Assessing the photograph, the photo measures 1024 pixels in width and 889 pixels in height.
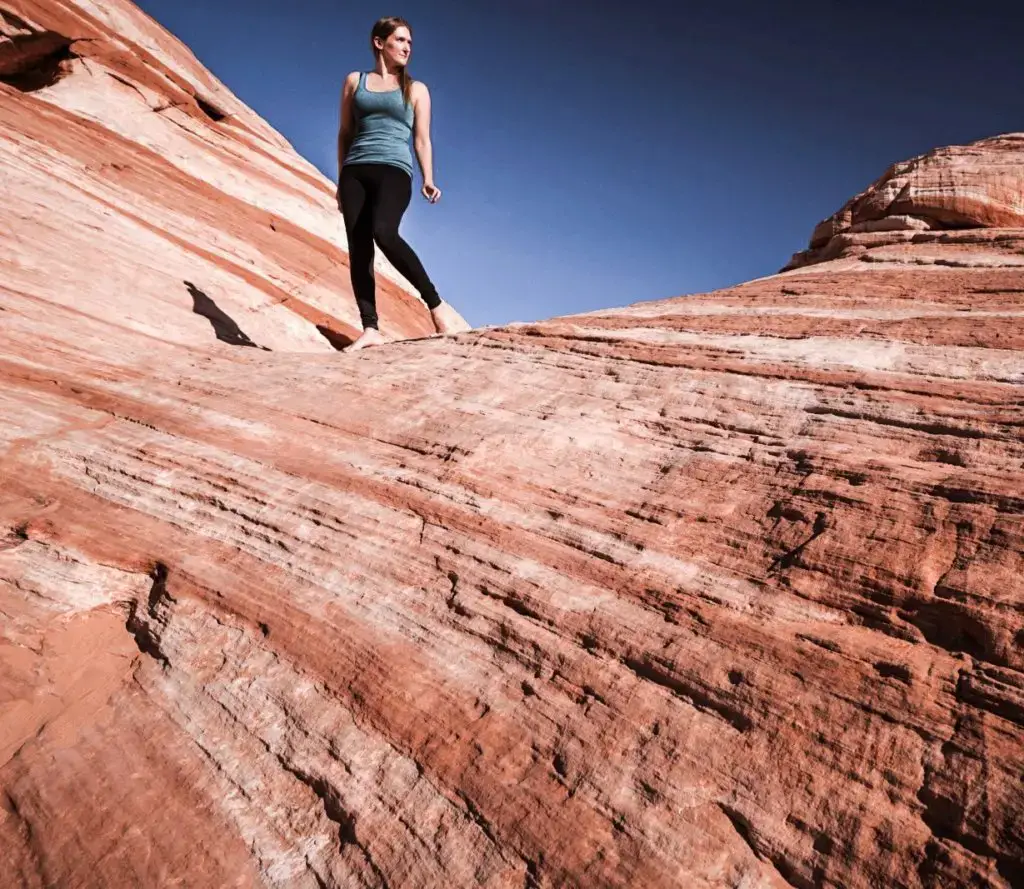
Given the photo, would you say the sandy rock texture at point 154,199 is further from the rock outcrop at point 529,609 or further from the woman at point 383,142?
the woman at point 383,142

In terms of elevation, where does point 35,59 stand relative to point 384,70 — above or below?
above

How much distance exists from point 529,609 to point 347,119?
5307mm

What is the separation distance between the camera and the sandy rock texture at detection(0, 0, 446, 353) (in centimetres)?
715

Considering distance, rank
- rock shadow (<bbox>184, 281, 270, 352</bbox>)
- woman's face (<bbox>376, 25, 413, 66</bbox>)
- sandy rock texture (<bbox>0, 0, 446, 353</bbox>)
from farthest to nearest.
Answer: rock shadow (<bbox>184, 281, 270, 352</bbox>), sandy rock texture (<bbox>0, 0, 446, 353</bbox>), woman's face (<bbox>376, 25, 413, 66</bbox>)

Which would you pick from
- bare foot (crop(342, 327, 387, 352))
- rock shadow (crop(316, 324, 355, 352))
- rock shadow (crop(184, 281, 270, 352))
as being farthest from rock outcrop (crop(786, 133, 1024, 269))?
rock shadow (crop(184, 281, 270, 352))

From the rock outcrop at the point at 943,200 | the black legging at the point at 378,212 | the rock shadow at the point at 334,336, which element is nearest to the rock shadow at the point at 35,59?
the rock shadow at the point at 334,336

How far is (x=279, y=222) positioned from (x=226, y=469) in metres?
10.7

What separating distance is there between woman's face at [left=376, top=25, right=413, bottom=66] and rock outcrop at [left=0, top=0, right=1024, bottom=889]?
2.88 metres

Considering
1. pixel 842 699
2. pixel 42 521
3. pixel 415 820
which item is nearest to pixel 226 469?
pixel 42 521

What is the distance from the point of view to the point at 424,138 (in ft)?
20.1

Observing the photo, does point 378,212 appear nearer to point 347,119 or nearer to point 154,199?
point 347,119

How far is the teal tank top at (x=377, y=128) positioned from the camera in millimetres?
5750

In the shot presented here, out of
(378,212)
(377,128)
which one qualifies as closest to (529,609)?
(378,212)

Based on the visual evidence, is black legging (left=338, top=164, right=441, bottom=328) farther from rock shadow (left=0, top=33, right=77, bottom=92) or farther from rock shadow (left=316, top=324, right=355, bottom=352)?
rock shadow (left=0, top=33, right=77, bottom=92)
